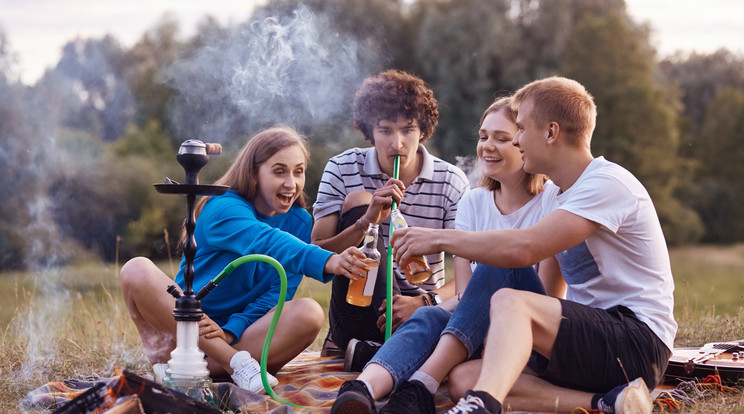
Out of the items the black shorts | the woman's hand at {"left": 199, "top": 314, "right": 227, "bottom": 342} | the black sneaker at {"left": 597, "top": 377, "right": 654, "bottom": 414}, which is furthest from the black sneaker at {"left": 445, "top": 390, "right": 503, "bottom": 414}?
the woman's hand at {"left": 199, "top": 314, "right": 227, "bottom": 342}

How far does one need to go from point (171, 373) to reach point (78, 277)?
7.48 meters

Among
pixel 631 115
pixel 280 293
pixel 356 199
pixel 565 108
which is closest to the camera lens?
pixel 565 108

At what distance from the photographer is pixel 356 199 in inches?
165

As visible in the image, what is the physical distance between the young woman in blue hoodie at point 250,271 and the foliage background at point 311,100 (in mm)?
1044

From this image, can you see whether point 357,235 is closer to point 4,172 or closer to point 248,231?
point 248,231

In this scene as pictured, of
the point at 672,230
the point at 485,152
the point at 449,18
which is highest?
the point at 449,18

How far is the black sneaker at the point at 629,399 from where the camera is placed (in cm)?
283

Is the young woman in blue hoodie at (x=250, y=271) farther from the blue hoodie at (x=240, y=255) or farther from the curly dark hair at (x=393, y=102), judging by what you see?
the curly dark hair at (x=393, y=102)

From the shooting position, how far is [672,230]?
71.8 feet

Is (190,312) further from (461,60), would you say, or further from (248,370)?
(461,60)

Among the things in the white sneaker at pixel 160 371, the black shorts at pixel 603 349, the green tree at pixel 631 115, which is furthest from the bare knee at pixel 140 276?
the green tree at pixel 631 115

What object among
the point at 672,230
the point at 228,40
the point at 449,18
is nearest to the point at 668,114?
the point at 672,230

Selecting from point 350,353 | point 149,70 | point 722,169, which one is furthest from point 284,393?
point 722,169

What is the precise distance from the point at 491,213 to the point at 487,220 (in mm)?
41
